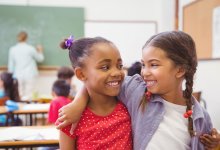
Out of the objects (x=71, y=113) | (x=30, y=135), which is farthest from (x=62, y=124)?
(x=30, y=135)

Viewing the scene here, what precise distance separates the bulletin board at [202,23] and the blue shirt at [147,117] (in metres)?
2.75

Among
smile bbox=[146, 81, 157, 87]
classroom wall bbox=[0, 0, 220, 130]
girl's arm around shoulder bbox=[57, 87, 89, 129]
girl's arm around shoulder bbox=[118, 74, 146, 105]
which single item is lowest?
girl's arm around shoulder bbox=[57, 87, 89, 129]

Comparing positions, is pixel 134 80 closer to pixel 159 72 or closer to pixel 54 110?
pixel 159 72

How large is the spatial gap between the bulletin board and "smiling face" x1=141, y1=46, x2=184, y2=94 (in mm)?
2742

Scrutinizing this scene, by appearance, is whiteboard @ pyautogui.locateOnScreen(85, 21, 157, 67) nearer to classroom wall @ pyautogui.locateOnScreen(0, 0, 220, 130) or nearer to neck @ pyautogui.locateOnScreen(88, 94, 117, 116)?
classroom wall @ pyautogui.locateOnScreen(0, 0, 220, 130)

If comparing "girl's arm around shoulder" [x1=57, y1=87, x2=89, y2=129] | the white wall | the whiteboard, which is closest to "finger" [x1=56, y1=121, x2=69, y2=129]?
"girl's arm around shoulder" [x1=57, y1=87, x2=89, y2=129]

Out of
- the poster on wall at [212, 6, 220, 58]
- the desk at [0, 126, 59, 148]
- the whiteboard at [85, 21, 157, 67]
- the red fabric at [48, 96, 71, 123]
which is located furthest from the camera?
the whiteboard at [85, 21, 157, 67]

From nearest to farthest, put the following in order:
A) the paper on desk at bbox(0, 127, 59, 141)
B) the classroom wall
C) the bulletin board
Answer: the paper on desk at bbox(0, 127, 59, 141)
the bulletin board
the classroom wall

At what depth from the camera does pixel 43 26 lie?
5.87 metres

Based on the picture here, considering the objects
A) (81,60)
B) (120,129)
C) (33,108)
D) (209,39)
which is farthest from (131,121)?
(209,39)

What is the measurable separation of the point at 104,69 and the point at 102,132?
0.81 feet

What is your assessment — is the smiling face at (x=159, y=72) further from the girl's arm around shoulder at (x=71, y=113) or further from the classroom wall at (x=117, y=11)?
the classroom wall at (x=117, y=11)

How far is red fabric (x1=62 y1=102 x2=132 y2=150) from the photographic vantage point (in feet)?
3.68

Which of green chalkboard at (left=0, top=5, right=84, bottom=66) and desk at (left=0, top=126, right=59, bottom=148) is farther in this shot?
green chalkboard at (left=0, top=5, right=84, bottom=66)
